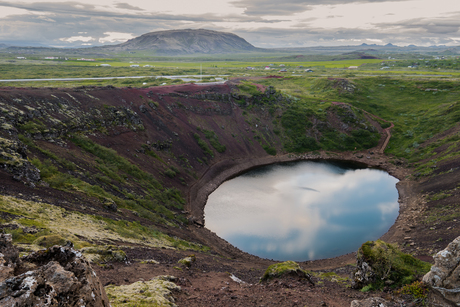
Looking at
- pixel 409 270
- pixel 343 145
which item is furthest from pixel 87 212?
pixel 343 145

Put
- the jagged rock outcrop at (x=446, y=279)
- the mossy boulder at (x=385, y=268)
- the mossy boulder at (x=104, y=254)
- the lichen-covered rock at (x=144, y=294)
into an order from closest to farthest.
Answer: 1. the jagged rock outcrop at (x=446, y=279)
2. the lichen-covered rock at (x=144, y=294)
3. the mossy boulder at (x=104, y=254)
4. the mossy boulder at (x=385, y=268)

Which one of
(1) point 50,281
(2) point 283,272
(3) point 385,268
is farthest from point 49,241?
(3) point 385,268

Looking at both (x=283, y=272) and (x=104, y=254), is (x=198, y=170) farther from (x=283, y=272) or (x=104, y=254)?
(x=283, y=272)

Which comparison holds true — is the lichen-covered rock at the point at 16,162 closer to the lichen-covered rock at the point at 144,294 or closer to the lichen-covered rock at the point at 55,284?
the lichen-covered rock at the point at 144,294

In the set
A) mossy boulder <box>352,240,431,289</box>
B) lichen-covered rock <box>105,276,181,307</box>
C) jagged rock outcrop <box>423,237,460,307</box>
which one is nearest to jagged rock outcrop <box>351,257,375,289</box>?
mossy boulder <box>352,240,431,289</box>

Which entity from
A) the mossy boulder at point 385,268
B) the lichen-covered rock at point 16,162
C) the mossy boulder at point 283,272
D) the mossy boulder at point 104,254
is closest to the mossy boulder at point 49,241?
the mossy boulder at point 104,254
